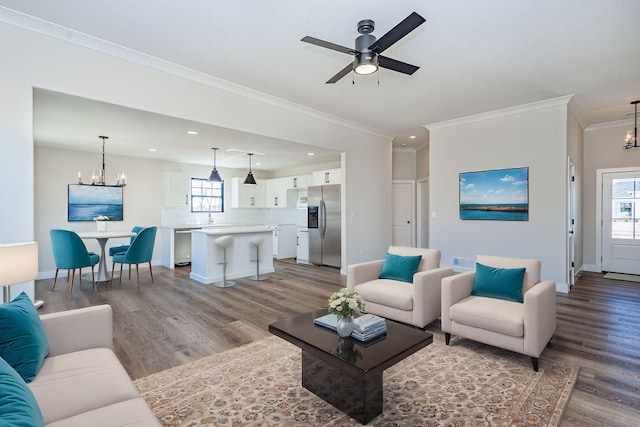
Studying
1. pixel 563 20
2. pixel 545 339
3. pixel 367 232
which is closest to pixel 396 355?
pixel 545 339

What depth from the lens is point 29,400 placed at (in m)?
1.10

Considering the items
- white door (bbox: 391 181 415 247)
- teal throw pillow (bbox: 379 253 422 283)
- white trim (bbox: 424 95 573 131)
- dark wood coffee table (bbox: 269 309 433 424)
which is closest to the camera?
dark wood coffee table (bbox: 269 309 433 424)

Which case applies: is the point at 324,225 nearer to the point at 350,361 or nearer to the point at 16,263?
the point at 350,361

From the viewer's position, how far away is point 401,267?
148 inches

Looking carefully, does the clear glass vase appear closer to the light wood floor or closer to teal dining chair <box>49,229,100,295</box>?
the light wood floor

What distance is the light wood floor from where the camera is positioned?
7.61ft

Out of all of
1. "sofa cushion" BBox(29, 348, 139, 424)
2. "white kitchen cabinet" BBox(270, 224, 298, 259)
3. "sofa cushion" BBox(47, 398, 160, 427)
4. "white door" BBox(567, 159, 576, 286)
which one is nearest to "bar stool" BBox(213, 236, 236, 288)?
"white kitchen cabinet" BBox(270, 224, 298, 259)

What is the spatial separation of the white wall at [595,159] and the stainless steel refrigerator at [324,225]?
Result: 509 centimetres

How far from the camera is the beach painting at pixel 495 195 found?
524cm

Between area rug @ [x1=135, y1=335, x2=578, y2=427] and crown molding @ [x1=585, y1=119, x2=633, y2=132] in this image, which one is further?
crown molding @ [x1=585, y1=119, x2=633, y2=132]

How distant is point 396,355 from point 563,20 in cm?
328

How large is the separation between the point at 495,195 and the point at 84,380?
5900 millimetres

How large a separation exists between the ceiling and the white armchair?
2264 mm

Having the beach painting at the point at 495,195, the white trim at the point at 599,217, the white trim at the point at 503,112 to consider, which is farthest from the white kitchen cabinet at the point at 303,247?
the white trim at the point at 599,217
